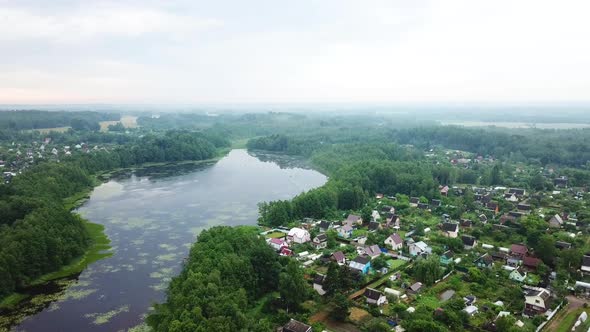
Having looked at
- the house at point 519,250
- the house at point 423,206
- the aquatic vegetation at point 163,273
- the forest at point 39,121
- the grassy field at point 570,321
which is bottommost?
the house at point 423,206

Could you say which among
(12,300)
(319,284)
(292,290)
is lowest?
(12,300)

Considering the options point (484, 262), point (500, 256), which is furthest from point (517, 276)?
point (500, 256)

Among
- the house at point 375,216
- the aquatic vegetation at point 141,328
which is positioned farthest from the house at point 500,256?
the aquatic vegetation at point 141,328

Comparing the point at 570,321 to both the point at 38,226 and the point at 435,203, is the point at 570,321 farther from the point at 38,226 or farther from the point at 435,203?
the point at 38,226

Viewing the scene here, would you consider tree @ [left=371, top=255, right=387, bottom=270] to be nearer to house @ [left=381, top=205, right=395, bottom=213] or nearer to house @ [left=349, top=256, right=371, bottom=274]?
house @ [left=349, top=256, right=371, bottom=274]

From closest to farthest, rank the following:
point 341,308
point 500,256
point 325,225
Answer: point 341,308
point 500,256
point 325,225

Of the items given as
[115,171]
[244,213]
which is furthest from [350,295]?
[115,171]

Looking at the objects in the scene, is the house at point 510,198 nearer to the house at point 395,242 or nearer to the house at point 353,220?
Result: the house at point 353,220
